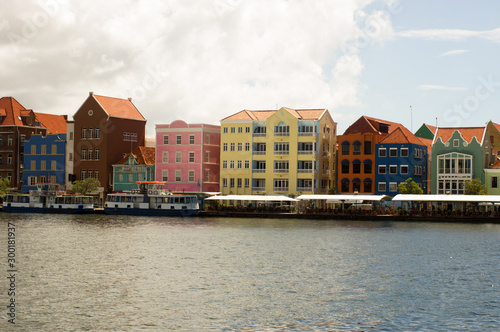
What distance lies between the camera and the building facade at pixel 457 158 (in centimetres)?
12338

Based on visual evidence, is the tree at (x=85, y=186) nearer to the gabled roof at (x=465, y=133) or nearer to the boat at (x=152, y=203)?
the boat at (x=152, y=203)

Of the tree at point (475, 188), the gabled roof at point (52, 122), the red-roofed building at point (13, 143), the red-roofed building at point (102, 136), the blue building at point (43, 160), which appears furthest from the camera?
the gabled roof at point (52, 122)

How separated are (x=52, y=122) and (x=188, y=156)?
46.2 m

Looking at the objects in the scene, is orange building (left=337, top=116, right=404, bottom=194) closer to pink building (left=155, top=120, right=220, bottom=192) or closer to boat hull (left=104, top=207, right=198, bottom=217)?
pink building (left=155, top=120, right=220, bottom=192)

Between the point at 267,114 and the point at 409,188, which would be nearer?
the point at 409,188

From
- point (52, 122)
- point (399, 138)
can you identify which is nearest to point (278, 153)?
point (399, 138)

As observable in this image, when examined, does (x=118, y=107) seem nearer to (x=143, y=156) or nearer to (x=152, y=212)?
(x=143, y=156)

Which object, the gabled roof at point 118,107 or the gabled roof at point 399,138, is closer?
the gabled roof at point 399,138

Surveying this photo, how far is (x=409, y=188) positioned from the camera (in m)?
121

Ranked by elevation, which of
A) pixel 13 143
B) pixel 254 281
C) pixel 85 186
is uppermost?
pixel 13 143

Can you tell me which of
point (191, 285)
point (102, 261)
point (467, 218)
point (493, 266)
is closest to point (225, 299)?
point (191, 285)

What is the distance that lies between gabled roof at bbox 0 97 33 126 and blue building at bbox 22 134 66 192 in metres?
6.82

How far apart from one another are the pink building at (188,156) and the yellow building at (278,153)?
138 inches

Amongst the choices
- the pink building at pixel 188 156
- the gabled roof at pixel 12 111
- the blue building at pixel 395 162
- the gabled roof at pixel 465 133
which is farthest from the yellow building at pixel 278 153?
the gabled roof at pixel 12 111
